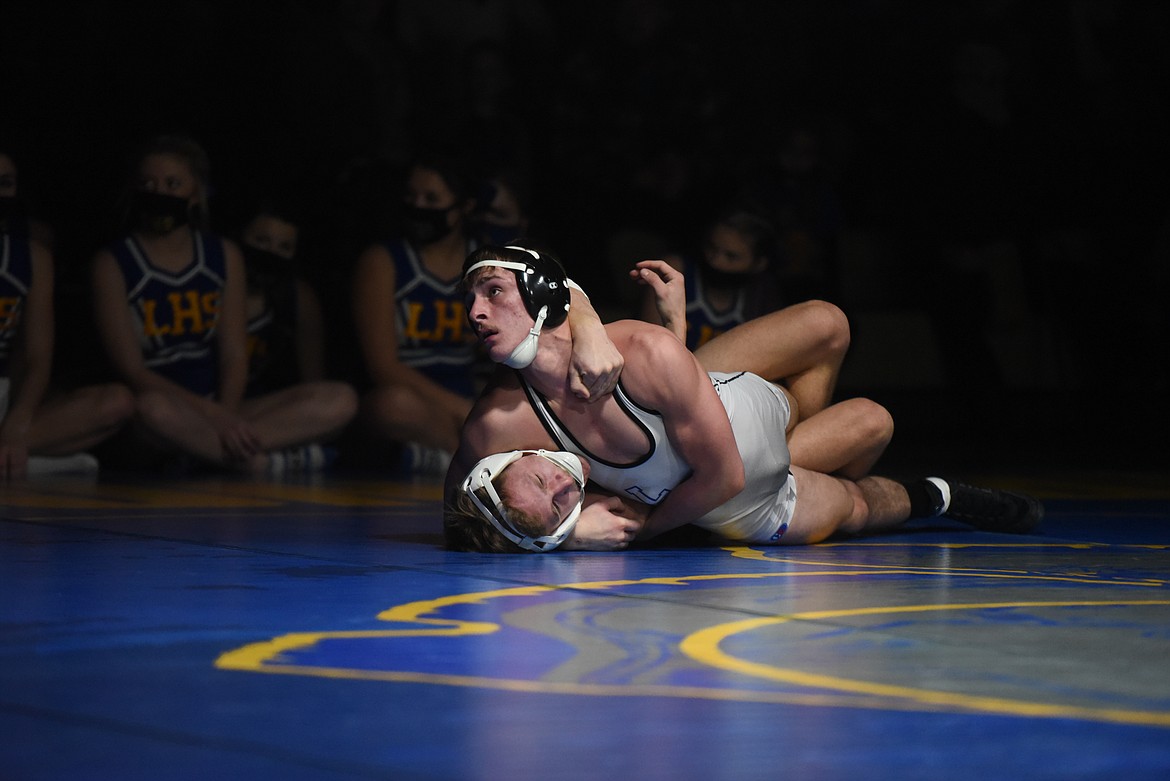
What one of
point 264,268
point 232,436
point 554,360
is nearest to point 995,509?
point 554,360

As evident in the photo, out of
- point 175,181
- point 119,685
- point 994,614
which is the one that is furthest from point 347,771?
point 175,181

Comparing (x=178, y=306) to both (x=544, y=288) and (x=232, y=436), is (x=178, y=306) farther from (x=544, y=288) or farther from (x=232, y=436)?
(x=544, y=288)

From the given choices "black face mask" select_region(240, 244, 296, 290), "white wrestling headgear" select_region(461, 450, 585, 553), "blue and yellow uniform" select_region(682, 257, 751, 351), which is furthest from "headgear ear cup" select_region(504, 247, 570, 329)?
"black face mask" select_region(240, 244, 296, 290)

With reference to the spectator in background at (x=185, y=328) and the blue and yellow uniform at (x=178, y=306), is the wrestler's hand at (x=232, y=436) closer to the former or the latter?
the spectator in background at (x=185, y=328)

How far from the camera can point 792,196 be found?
8977 millimetres

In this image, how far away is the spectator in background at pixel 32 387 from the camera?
20.9ft

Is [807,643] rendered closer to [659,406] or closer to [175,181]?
[659,406]

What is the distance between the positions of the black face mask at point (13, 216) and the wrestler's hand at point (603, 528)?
11.1ft

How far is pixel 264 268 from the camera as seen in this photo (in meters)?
7.17

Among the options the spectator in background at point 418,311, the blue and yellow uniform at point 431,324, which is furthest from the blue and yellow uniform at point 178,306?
the blue and yellow uniform at point 431,324

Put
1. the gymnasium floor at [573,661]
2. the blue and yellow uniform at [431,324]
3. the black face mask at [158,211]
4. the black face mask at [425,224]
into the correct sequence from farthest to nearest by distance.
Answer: the blue and yellow uniform at [431,324] < the black face mask at [425,224] < the black face mask at [158,211] < the gymnasium floor at [573,661]

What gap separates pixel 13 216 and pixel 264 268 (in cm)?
112

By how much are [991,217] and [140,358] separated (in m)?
4.66

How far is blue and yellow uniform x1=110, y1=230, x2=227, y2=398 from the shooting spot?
6.58 metres
